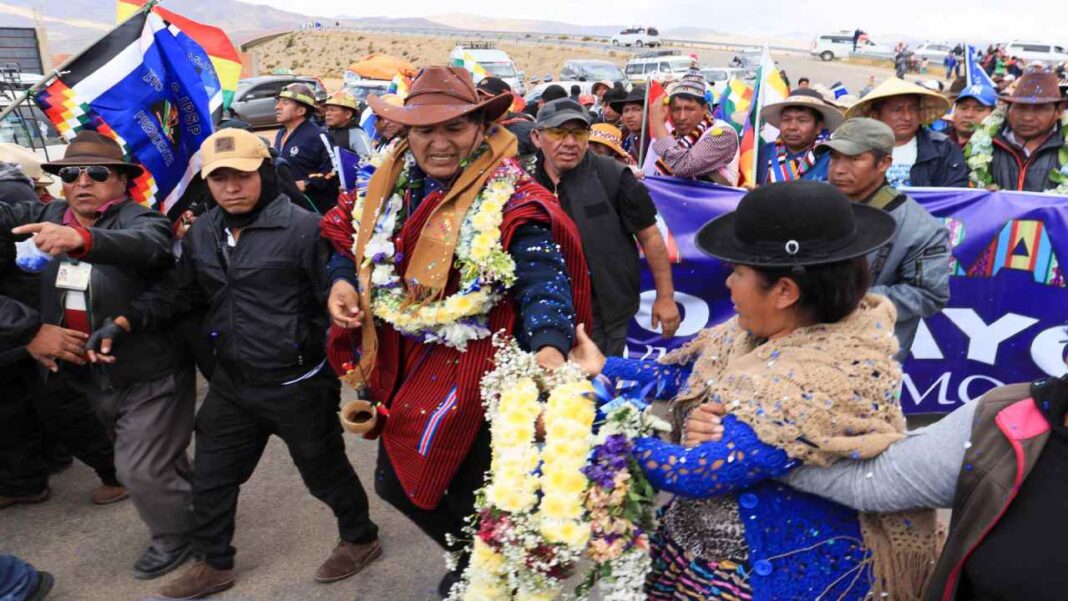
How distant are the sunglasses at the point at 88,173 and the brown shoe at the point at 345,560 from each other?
6.75ft

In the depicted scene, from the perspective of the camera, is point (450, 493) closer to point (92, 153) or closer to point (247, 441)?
point (247, 441)

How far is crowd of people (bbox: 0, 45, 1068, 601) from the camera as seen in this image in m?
1.80

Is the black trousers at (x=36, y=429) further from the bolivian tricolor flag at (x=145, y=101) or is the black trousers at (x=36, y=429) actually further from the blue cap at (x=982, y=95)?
the blue cap at (x=982, y=95)

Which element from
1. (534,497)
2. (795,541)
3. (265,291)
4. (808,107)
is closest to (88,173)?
(265,291)

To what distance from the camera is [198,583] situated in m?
3.67

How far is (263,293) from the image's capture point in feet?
11.4

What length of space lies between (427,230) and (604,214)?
5.07ft

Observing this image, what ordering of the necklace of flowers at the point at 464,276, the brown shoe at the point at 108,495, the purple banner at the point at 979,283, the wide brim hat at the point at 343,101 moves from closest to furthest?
the necklace of flowers at the point at 464,276 < the brown shoe at the point at 108,495 < the purple banner at the point at 979,283 < the wide brim hat at the point at 343,101

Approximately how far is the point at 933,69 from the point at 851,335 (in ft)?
186

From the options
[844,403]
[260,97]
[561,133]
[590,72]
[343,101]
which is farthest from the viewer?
[590,72]

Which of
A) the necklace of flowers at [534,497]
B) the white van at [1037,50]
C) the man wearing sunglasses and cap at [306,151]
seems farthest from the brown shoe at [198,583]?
the white van at [1037,50]

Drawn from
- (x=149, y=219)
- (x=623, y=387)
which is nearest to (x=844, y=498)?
(x=623, y=387)

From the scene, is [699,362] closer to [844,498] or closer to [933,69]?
[844,498]

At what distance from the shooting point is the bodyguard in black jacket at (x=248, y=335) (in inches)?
136
